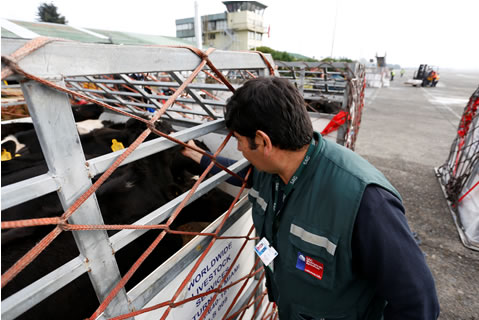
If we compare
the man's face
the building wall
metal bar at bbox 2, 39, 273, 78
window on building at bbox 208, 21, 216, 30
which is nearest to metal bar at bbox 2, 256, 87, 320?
metal bar at bbox 2, 39, 273, 78

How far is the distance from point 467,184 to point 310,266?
12.3 feet

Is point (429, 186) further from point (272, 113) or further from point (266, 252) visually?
point (272, 113)

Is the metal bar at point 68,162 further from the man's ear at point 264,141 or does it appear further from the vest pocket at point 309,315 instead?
the vest pocket at point 309,315

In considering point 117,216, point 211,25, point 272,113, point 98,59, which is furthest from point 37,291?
point 211,25

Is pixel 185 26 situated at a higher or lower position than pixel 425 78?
higher

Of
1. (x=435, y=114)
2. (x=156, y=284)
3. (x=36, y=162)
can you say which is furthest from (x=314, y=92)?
(x=435, y=114)

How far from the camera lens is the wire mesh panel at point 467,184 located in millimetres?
3225

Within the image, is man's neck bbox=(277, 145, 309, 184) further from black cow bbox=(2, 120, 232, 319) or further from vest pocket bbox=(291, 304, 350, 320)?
black cow bbox=(2, 120, 232, 319)

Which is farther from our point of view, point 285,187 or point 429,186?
point 429,186

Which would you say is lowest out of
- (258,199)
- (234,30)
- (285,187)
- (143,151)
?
(258,199)

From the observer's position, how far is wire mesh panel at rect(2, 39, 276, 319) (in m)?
0.58

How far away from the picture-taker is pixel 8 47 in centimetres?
51

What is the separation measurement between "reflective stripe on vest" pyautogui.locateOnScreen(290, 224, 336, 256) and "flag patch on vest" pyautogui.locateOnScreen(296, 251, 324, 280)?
0.09 meters

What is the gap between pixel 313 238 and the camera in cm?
106
